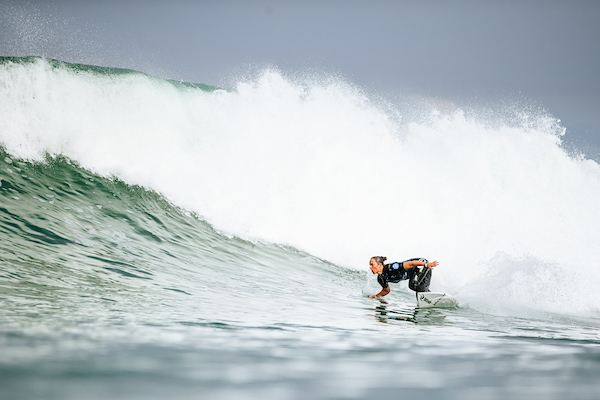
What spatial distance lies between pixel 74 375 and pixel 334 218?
11.3m

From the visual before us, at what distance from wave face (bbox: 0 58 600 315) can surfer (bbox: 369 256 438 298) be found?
55cm

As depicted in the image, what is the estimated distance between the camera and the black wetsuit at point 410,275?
6.13m

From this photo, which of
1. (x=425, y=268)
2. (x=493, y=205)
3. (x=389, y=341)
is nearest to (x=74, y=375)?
(x=389, y=341)

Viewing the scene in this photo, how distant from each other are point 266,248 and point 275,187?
A: 313cm

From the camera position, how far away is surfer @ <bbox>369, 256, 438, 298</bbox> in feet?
20.2

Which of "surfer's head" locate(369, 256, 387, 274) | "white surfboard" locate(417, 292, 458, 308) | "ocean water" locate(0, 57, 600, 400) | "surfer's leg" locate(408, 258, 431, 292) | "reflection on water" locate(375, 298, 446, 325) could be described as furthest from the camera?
"surfer's head" locate(369, 256, 387, 274)

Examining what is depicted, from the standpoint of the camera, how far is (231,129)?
14.1 metres

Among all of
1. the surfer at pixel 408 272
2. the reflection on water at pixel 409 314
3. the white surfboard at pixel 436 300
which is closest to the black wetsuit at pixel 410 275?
the surfer at pixel 408 272

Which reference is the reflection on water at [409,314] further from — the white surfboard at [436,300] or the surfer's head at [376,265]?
the surfer's head at [376,265]

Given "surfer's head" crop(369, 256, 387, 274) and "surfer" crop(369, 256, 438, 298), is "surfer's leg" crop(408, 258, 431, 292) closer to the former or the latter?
"surfer" crop(369, 256, 438, 298)

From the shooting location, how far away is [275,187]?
42.5 feet

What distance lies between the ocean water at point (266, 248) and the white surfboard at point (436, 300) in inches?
6.9

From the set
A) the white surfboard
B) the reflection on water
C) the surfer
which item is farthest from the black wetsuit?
the reflection on water

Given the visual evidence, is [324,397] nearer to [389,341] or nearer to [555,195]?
[389,341]
